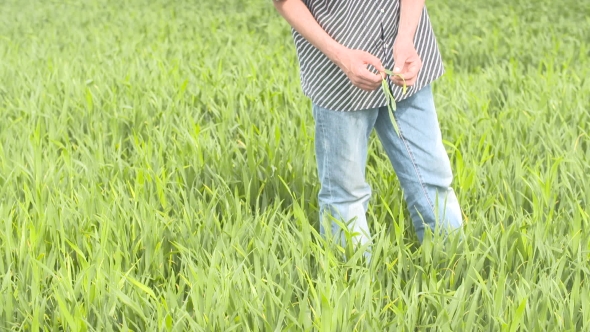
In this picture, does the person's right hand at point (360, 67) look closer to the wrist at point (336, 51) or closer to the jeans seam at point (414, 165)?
the wrist at point (336, 51)

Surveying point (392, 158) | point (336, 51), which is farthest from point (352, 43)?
point (392, 158)

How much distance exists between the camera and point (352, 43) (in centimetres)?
209

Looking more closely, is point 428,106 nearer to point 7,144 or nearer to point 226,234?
point 226,234

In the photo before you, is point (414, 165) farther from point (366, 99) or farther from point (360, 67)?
point (360, 67)

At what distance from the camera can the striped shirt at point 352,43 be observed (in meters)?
2.10

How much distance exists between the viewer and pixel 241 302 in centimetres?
178

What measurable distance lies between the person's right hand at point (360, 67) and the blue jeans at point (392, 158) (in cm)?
17

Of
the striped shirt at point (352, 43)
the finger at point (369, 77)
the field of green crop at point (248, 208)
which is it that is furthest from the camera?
the striped shirt at point (352, 43)

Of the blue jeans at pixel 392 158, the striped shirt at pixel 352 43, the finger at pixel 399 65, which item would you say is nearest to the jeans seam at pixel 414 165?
the blue jeans at pixel 392 158

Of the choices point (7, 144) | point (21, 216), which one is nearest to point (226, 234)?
point (21, 216)

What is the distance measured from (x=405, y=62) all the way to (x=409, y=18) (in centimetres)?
A: 12

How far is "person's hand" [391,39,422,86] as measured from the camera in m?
2.00

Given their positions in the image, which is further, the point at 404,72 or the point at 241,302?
the point at 404,72

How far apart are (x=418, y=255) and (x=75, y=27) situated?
18.0 ft
